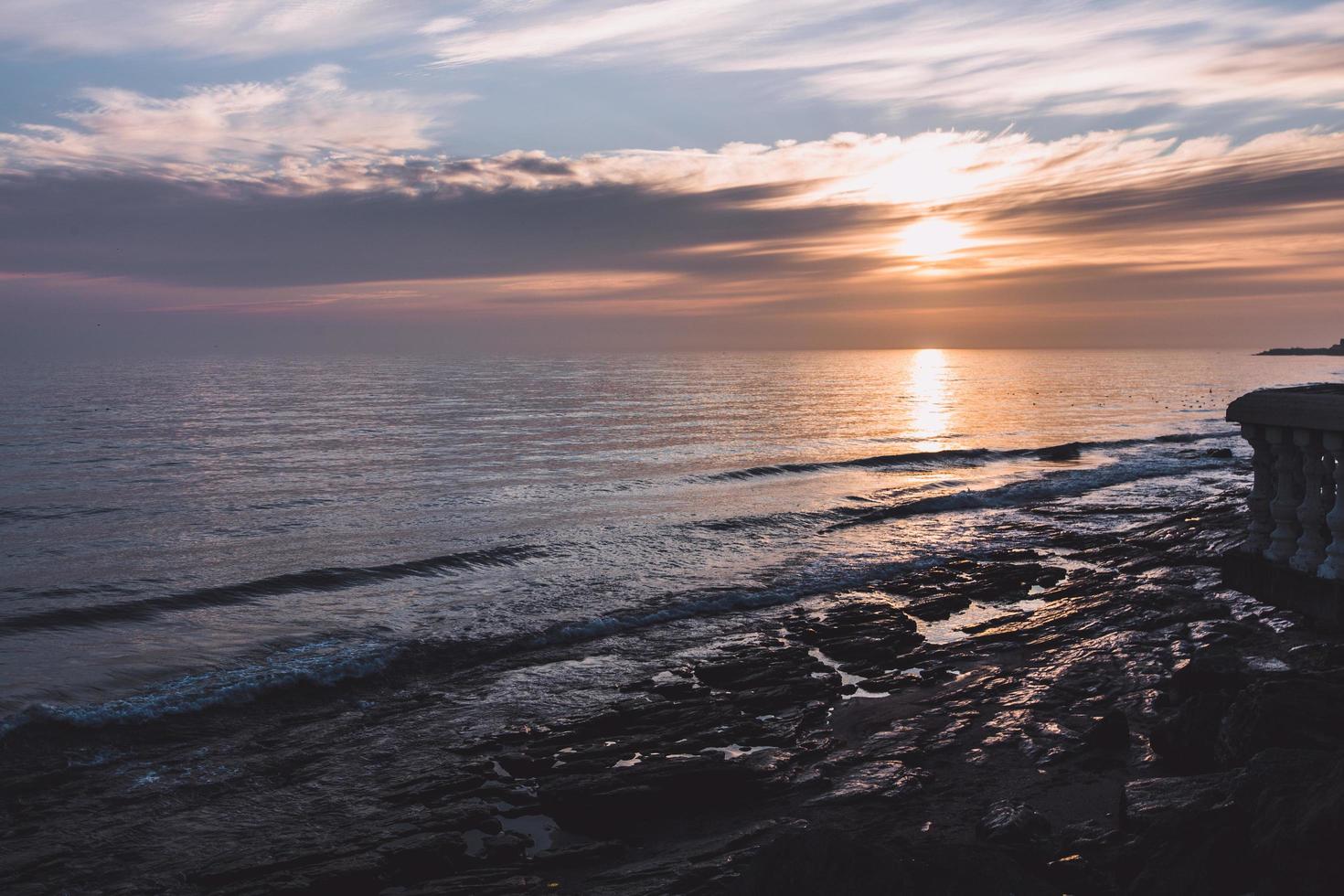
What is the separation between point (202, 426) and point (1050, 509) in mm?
43593

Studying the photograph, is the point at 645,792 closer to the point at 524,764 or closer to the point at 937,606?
the point at 524,764

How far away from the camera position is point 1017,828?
5887mm

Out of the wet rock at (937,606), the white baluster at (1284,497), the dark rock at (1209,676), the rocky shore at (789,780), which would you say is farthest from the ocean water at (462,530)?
the white baluster at (1284,497)

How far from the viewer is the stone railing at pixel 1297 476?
26.2 feet

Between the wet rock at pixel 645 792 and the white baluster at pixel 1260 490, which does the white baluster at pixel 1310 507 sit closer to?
the white baluster at pixel 1260 490

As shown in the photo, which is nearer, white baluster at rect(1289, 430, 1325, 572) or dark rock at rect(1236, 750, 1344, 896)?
dark rock at rect(1236, 750, 1344, 896)

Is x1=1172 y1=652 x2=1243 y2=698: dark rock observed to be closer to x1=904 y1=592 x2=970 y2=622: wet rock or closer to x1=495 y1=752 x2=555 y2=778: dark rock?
x1=904 y1=592 x2=970 y2=622: wet rock

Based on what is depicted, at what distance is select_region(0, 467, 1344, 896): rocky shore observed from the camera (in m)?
4.67

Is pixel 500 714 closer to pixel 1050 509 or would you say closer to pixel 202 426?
pixel 1050 509

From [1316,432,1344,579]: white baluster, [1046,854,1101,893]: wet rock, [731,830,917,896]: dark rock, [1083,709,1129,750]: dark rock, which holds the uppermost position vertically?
[1316,432,1344,579]: white baluster

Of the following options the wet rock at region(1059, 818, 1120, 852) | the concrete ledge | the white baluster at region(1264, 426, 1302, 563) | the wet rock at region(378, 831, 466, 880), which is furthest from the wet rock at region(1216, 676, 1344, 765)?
the wet rock at region(378, 831, 466, 880)

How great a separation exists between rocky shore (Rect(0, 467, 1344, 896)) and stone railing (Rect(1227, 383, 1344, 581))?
88 centimetres

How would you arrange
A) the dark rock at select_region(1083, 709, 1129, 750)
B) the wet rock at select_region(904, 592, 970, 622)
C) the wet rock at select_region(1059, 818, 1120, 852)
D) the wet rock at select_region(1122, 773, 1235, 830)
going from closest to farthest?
the wet rock at select_region(1122, 773, 1235, 830) < the wet rock at select_region(1059, 818, 1120, 852) < the dark rock at select_region(1083, 709, 1129, 750) < the wet rock at select_region(904, 592, 970, 622)

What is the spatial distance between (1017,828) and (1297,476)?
5251mm
